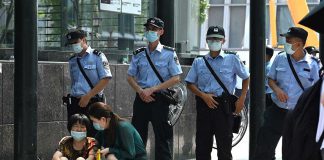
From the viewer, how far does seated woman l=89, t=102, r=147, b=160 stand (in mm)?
7609

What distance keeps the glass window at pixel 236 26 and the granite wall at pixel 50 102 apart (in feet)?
148

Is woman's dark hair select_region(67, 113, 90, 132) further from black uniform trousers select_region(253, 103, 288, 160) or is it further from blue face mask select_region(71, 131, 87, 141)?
black uniform trousers select_region(253, 103, 288, 160)

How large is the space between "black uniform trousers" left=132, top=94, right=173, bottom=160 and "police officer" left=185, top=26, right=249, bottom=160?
389mm

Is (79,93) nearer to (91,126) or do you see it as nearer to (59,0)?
(91,126)

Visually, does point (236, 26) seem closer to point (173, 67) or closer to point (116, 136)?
point (173, 67)

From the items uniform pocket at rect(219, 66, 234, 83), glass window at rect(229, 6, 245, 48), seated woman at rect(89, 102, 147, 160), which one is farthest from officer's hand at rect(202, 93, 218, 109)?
glass window at rect(229, 6, 245, 48)

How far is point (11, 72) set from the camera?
9.45 m

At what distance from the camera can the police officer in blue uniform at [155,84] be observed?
9.08 m

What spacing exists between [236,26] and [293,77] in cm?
4803

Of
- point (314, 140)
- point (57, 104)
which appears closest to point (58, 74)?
point (57, 104)

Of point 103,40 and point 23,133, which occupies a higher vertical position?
point 103,40

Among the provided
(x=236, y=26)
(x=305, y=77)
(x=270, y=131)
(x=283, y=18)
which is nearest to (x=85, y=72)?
(x=270, y=131)

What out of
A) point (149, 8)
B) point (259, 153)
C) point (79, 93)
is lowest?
point (259, 153)

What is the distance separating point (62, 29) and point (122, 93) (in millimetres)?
1142
